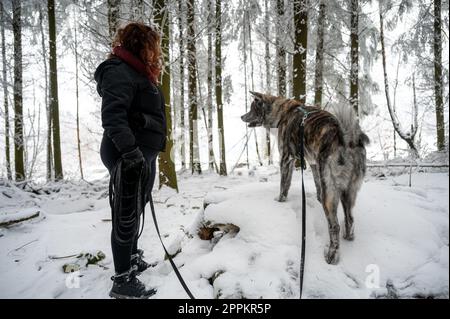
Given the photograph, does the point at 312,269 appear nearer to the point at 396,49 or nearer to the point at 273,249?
the point at 273,249

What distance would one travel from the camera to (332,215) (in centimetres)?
230

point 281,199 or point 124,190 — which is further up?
point 124,190

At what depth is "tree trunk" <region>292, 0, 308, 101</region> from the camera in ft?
25.5

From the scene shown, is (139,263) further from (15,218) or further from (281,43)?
(281,43)

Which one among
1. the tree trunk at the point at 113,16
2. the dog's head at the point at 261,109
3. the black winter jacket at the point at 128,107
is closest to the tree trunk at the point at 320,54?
the dog's head at the point at 261,109

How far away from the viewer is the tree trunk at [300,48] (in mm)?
7758

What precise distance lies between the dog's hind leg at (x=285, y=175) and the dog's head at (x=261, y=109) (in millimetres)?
749

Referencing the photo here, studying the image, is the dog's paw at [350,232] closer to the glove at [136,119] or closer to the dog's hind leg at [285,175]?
the dog's hind leg at [285,175]

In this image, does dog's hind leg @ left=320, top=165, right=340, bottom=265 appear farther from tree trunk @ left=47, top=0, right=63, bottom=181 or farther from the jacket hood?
tree trunk @ left=47, top=0, right=63, bottom=181

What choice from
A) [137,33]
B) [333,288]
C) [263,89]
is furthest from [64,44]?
[333,288]

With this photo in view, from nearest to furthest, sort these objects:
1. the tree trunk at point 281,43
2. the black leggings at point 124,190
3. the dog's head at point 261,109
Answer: the black leggings at point 124,190
the dog's head at point 261,109
the tree trunk at point 281,43

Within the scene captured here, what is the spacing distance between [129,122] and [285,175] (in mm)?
2030

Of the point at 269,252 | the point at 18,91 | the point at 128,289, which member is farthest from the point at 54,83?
the point at 269,252
